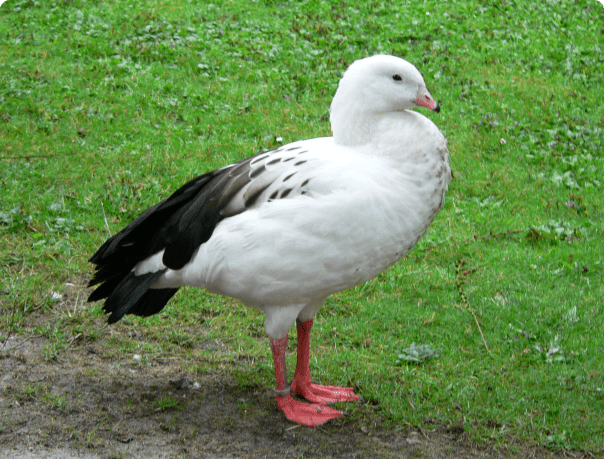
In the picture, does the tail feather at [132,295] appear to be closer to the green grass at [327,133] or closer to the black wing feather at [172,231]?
the black wing feather at [172,231]

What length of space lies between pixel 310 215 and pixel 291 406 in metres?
1.34

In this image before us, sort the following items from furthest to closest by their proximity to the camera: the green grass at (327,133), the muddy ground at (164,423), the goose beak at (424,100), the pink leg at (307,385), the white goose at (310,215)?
the green grass at (327,133) < the pink leg at (307,385) < the goose beak at (424,100) < the muddy ground at (164,423) < the white goose at (310,215)

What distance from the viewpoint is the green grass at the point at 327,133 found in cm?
471

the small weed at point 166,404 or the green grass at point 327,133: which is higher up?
the green grass at point 327,133

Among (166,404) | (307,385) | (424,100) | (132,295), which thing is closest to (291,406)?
(307,385)

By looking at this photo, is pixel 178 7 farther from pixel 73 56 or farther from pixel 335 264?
pixel 335 264

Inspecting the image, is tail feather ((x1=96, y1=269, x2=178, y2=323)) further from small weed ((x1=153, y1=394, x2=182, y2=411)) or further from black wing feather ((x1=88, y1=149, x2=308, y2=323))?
small weed ((x1=153, y1=394, x2=182, y2=411))

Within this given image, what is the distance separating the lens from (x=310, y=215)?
11.6 ft

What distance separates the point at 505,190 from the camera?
707 centimetres

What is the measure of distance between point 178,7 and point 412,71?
26.3ft

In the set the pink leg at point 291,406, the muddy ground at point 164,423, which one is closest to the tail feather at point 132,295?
the muddy ground at point 164,423

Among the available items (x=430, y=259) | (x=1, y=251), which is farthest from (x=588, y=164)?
(x=1, y=251)

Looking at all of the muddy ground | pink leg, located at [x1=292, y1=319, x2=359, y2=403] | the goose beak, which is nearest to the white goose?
the goose beak

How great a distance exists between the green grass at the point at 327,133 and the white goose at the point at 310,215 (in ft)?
2.88
